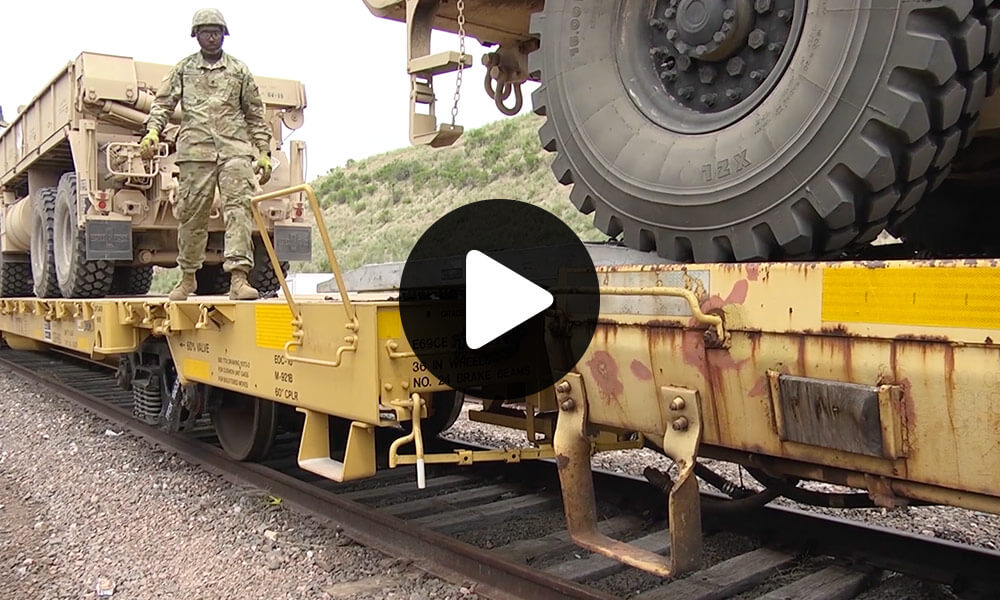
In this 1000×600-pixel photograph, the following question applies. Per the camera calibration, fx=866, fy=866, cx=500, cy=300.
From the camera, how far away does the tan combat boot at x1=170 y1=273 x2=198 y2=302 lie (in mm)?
5273

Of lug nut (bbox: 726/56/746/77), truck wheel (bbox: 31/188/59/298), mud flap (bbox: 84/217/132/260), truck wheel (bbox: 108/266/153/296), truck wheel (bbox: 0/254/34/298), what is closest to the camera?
lug nut (bbox: 726/56/746/77)

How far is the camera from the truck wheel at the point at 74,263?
26.9ft

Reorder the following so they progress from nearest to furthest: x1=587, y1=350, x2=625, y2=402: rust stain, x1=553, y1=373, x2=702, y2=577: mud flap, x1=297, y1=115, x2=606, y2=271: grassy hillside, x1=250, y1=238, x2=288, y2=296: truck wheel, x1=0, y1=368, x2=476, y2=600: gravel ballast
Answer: x1=553, y1=373, x2=702, y2=577: mud flap → x1=587, y1=350, x2=625, y2=402: rust stain → x1=0, y1=368, x2=476, y2=600: gravel ballast → x1=250, y1=238, x2=288, y2=296: truck wheel → x1=297, y1=115, x2=606, y2=271: grassy hillside

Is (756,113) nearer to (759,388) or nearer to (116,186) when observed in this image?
(759,388)

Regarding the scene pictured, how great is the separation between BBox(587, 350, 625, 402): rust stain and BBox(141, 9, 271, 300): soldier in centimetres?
331

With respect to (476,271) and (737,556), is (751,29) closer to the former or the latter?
(476,271)

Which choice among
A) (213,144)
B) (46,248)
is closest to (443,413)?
(213,144)

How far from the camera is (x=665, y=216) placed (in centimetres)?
279

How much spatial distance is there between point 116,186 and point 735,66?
7000 mm

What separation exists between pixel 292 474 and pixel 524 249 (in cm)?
306

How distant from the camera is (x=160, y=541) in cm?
436

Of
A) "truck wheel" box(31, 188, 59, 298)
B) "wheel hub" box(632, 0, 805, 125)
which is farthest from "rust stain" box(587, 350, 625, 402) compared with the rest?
"truck wheel" box(31, 188, 59, 298)

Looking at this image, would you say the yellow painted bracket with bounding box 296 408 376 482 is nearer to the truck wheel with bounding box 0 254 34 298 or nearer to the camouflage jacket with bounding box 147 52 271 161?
the camouflage jacket with bounding box 147 52 271 161
